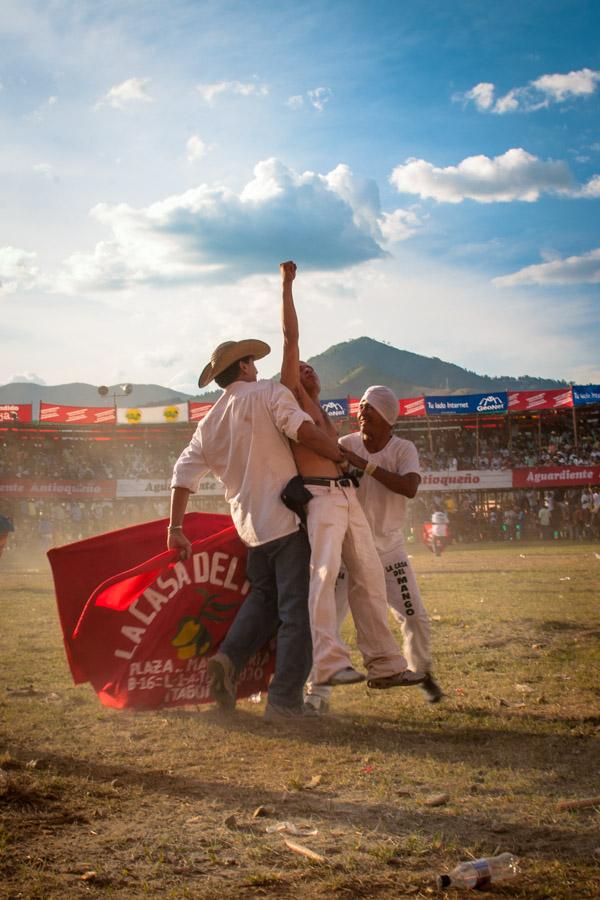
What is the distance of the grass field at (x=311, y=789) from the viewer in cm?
266

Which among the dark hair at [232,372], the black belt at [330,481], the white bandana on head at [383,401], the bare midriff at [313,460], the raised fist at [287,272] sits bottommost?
the black belt at [330,481]

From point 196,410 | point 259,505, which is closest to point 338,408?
point 196,410

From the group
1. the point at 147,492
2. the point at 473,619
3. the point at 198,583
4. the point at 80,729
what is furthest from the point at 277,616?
the point at 147,492

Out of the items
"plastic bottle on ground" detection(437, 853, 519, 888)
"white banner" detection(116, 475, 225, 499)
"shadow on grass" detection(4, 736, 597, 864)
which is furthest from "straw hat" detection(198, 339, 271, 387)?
"white banner" detection(116, 475, 225, 499)

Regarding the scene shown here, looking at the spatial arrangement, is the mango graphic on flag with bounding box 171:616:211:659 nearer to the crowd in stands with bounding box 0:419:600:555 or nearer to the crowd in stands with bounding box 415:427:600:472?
the crowd in stands with bounding box 0:419:600:555

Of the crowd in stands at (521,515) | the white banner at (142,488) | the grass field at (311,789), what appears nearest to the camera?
the grass field at (311,789)

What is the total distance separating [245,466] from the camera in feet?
16.7

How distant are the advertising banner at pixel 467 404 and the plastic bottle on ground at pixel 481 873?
40.6 meters

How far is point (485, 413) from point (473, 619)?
35.4 meters

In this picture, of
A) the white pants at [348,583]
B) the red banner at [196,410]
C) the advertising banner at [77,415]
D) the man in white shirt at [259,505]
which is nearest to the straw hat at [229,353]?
the man in white shirt at [259,505]

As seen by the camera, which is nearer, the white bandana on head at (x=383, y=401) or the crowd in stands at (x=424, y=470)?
the white bandana on head at (x=383, y=401)

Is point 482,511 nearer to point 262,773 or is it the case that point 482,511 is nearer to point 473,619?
point 473,619

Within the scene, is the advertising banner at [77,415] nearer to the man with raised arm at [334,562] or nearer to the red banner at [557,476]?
the red banner at [557,476]

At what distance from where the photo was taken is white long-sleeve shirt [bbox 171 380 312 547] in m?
4.95
